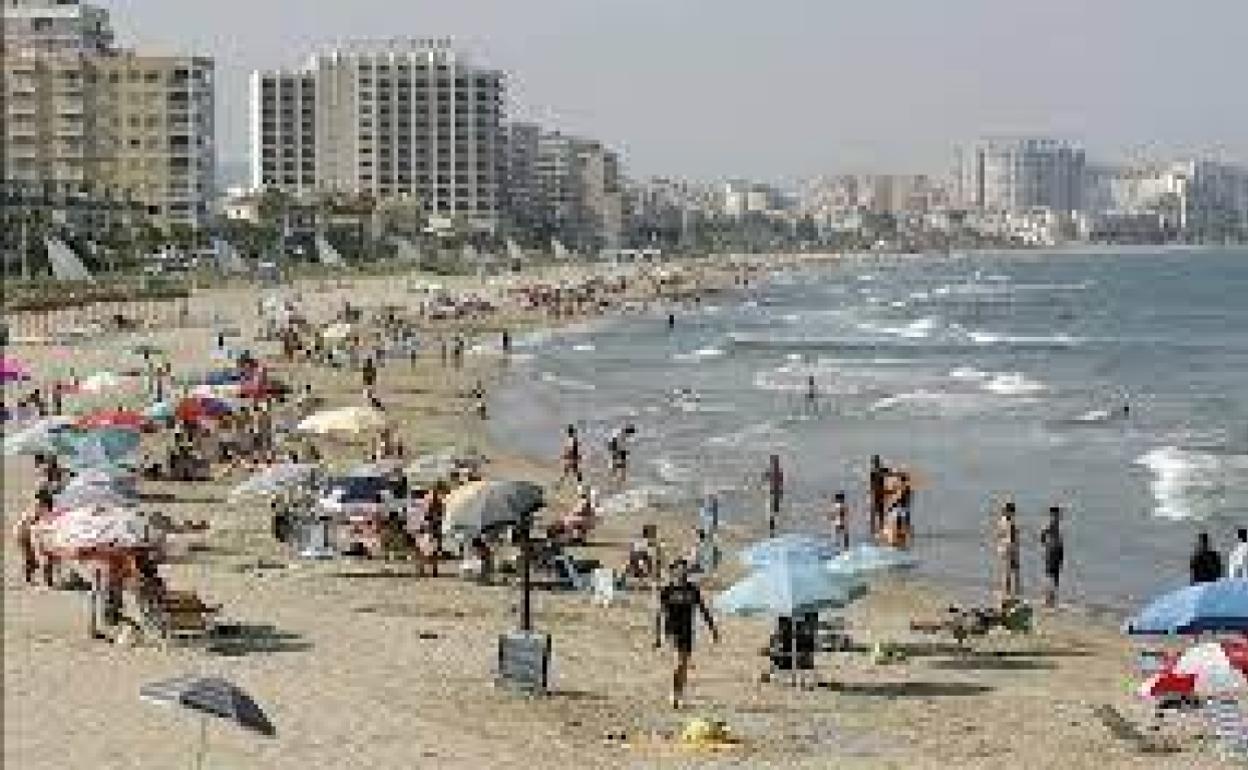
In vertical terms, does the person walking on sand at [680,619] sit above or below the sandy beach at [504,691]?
above

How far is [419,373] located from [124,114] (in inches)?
3949

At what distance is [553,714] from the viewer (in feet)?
52.4

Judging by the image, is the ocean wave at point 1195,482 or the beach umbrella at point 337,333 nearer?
the ocean wave at point 1195,482

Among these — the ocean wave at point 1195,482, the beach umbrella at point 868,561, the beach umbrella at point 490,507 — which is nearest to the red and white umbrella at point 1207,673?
the beach umbrella at point 868,561

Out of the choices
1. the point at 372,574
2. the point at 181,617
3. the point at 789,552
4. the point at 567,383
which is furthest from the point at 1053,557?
the point at 567,383

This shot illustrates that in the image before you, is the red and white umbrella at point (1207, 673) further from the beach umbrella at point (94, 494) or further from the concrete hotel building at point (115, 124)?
the concrete hotel building at point (115, 124)

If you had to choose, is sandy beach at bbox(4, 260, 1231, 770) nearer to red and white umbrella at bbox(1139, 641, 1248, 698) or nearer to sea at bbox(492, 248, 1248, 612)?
red and white umbrella at bbox(1139, 641, 1248, 698)

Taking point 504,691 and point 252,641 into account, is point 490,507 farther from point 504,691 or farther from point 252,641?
point 504,691

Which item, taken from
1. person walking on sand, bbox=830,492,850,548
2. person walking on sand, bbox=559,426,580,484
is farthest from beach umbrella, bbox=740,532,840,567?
person walking on sand, bbox=559,426,580,484

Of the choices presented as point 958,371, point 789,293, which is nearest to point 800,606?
point 958,371

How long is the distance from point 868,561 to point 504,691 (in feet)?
13.6

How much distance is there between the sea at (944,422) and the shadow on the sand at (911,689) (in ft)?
21.5

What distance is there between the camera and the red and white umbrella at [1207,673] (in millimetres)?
15414

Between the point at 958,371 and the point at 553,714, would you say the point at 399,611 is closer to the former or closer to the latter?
the point at 553,714
